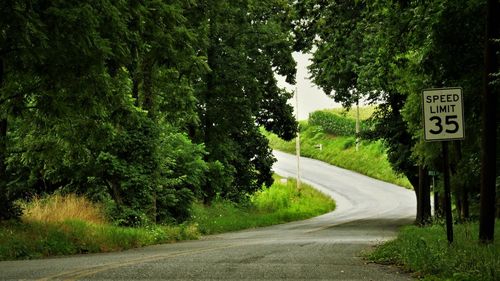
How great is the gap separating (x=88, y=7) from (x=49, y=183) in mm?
13742

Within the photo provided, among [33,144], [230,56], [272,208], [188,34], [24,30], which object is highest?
[230,56]

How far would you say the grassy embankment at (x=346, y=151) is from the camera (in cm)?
6662

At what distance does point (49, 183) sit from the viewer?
2366cm

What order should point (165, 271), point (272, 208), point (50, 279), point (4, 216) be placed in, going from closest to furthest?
point (50, 279), point (165, 271), point (4, 216), point (272, 208)

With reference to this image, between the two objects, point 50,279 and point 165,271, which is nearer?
point 50,279

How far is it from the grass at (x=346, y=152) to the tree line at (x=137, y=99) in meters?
28.2

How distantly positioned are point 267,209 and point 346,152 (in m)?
34.3

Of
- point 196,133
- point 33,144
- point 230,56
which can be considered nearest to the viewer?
point 33,144

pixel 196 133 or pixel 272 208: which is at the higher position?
pixel 196 133

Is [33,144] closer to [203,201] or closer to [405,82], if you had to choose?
[405,82]

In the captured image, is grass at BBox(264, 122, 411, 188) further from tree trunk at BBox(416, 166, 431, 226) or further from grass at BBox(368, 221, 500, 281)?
grass at BBox(368, 221, 500, 281)

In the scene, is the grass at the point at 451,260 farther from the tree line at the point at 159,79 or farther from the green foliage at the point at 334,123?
the green foliage at the point at 334,123

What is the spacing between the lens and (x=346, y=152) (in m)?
74.4

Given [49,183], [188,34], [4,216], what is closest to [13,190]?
[49,183]
